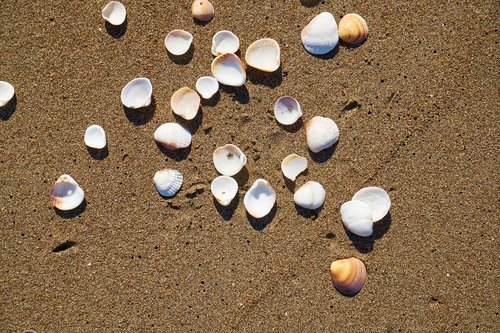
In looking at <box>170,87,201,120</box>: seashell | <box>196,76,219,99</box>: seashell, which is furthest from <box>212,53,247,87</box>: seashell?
<box>170,87,201,120</box>: seashell

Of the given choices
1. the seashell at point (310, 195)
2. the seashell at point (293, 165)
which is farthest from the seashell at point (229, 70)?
the seashell at point (310, 195)

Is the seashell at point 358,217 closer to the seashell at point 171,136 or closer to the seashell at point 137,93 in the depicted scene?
the seashell at point 171,136

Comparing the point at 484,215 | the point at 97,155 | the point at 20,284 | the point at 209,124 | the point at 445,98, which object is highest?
the point at 445,98

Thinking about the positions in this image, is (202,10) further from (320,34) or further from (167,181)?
(167,181)

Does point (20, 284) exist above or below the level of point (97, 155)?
below

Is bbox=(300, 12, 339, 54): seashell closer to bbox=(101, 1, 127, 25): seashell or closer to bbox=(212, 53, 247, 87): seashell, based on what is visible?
bbox=(212, 53, 247, 87): seashell

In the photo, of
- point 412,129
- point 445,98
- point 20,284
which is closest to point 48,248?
Answer: point 20,284

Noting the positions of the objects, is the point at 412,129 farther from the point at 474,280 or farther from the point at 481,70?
the point at 474,280
